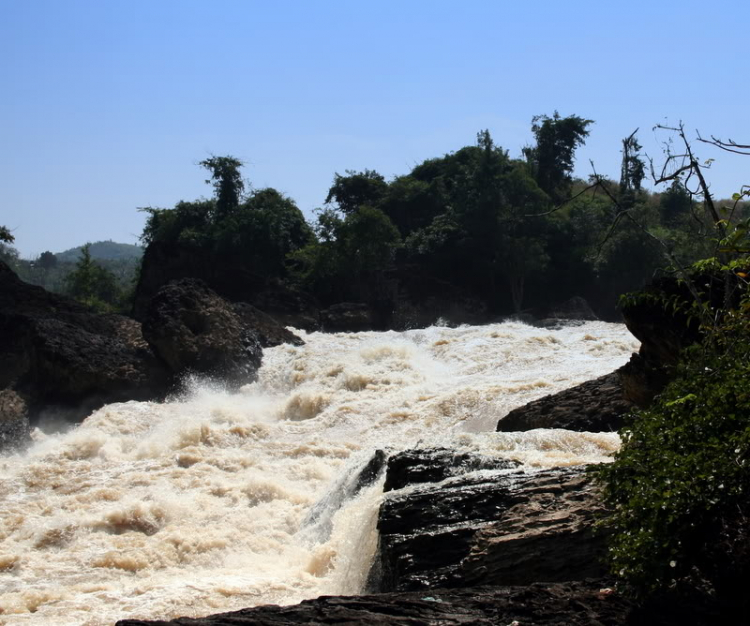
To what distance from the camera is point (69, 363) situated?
17938mm

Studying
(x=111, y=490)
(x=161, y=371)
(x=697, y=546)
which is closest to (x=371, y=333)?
(x=161, y=371)

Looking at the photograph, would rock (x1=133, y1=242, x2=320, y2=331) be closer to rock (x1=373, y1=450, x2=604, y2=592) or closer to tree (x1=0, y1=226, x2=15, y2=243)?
tree (x1=0, y1=226, x2=15, y2=243)

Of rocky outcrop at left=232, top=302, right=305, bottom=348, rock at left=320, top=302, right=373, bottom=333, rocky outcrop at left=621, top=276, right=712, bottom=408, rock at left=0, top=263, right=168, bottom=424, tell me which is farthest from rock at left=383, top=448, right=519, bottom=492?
rock at left=320, top=302, right=373, bottom=333

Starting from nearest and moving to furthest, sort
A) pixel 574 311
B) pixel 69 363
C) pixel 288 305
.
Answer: pixel 69 363 < pixel 574 311 < pixel 288 305

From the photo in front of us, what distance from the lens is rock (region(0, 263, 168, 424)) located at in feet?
58.1

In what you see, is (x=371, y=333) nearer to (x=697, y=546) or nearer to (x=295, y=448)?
(x=295, y=448)

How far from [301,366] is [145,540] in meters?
9.44

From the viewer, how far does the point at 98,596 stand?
27.0 feet

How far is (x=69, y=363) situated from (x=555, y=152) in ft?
76.2

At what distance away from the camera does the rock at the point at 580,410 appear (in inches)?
467

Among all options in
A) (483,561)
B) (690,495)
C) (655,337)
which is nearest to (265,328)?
(655,337)

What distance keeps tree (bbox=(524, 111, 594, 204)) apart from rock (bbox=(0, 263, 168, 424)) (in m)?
19.7

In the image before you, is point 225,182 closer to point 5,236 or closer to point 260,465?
point 5,236

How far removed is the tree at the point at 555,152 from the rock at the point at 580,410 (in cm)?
2315
